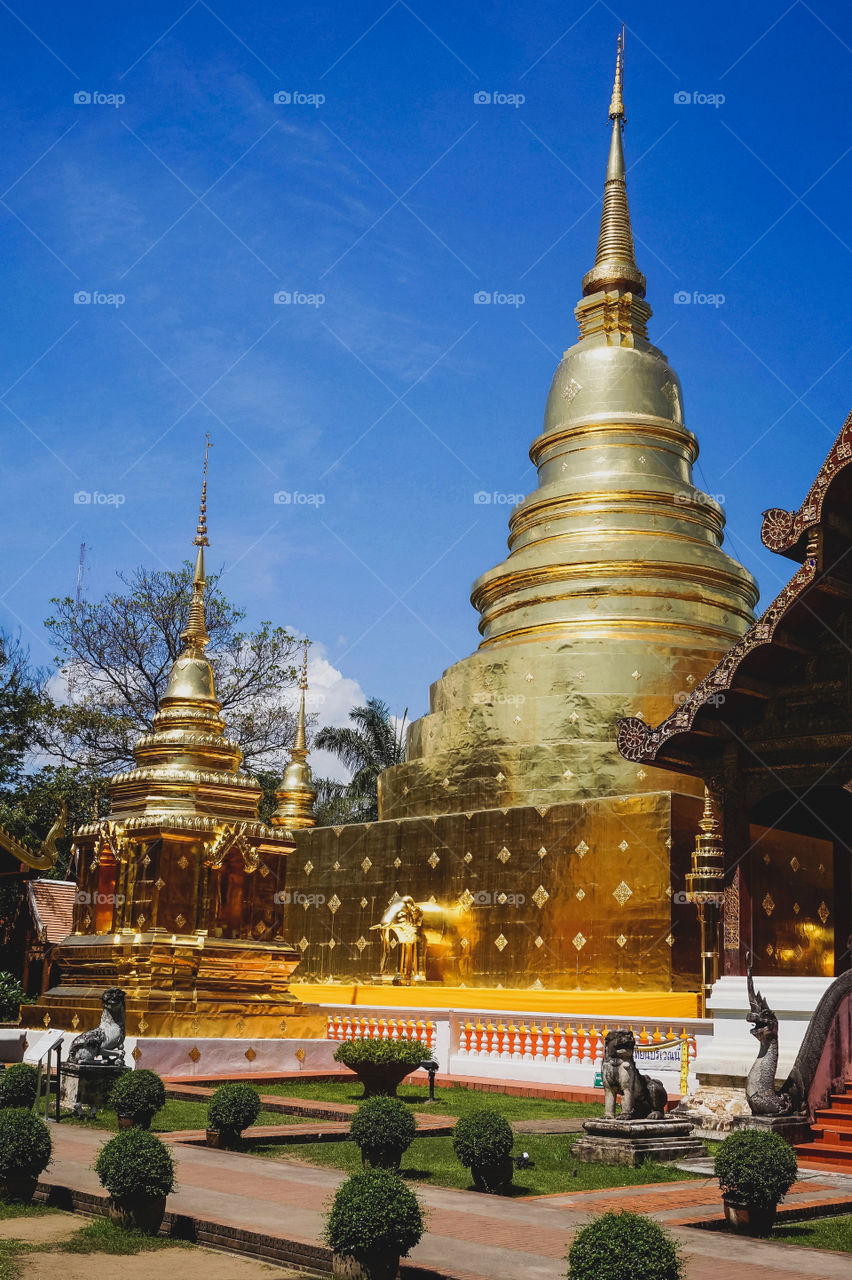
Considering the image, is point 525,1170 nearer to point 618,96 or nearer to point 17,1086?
point 17,1086

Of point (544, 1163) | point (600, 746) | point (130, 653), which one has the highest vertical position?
point (130, 653)

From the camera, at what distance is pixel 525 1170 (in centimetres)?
1044

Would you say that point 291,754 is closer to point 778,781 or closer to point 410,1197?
point 778,781

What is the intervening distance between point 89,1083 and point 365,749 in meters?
29.8

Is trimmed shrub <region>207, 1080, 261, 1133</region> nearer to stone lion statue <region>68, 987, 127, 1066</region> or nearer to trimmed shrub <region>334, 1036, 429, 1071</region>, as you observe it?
trimmed shrub <region>334, 1036, 429, 1071</region>

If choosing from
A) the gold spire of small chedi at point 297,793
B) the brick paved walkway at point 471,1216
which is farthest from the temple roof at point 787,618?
the gold spire of small chedi at point 297,793

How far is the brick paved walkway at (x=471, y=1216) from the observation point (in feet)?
23.6

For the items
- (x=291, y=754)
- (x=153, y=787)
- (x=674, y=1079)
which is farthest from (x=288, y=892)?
(x=674, y=1079)

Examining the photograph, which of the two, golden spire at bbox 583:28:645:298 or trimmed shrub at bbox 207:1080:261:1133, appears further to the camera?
golden spire at bbox 583:28:645:298

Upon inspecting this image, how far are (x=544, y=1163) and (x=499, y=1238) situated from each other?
3088mm

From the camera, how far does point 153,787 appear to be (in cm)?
2153

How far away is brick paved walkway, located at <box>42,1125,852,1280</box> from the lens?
7195 mm

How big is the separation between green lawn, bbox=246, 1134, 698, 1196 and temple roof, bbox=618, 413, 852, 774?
4750 millimetres

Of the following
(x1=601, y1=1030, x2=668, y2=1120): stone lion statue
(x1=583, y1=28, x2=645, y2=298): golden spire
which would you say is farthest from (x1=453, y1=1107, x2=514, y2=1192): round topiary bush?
(x1=583, y1=28, x2=645, y2=298): golden spire
